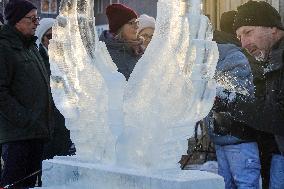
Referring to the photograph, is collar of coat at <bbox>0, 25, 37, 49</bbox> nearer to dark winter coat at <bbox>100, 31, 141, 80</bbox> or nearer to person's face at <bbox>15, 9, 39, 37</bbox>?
person's face at <bbox>15, 9, 39, 37</bbox>

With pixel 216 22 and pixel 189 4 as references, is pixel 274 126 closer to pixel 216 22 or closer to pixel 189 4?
pixel 189 4

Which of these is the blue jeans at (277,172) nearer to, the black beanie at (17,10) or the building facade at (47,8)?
the black beanie at (17,10)

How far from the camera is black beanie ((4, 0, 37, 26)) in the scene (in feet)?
14.4

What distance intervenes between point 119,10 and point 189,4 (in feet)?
8.55

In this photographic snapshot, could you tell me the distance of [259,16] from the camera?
3627mm

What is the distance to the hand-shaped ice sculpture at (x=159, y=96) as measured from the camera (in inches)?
75.5

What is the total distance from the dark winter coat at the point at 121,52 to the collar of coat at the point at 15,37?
600mm

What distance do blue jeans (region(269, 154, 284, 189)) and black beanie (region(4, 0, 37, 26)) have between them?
2.25m

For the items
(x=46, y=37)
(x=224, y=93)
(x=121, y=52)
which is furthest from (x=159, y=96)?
(x=46, y=37)

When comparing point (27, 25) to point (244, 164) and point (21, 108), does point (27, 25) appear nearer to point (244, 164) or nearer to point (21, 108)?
point (21, 108)

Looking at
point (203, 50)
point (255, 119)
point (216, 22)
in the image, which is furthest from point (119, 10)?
point (216, 22)

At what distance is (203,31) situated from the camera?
1930 millimetres

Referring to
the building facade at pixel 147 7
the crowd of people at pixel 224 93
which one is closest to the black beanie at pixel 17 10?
the crowd of people at pixel 224 93

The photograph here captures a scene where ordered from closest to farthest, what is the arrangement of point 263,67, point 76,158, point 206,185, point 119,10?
point 206,185, point 76,158, point 263,67, point 119,10
